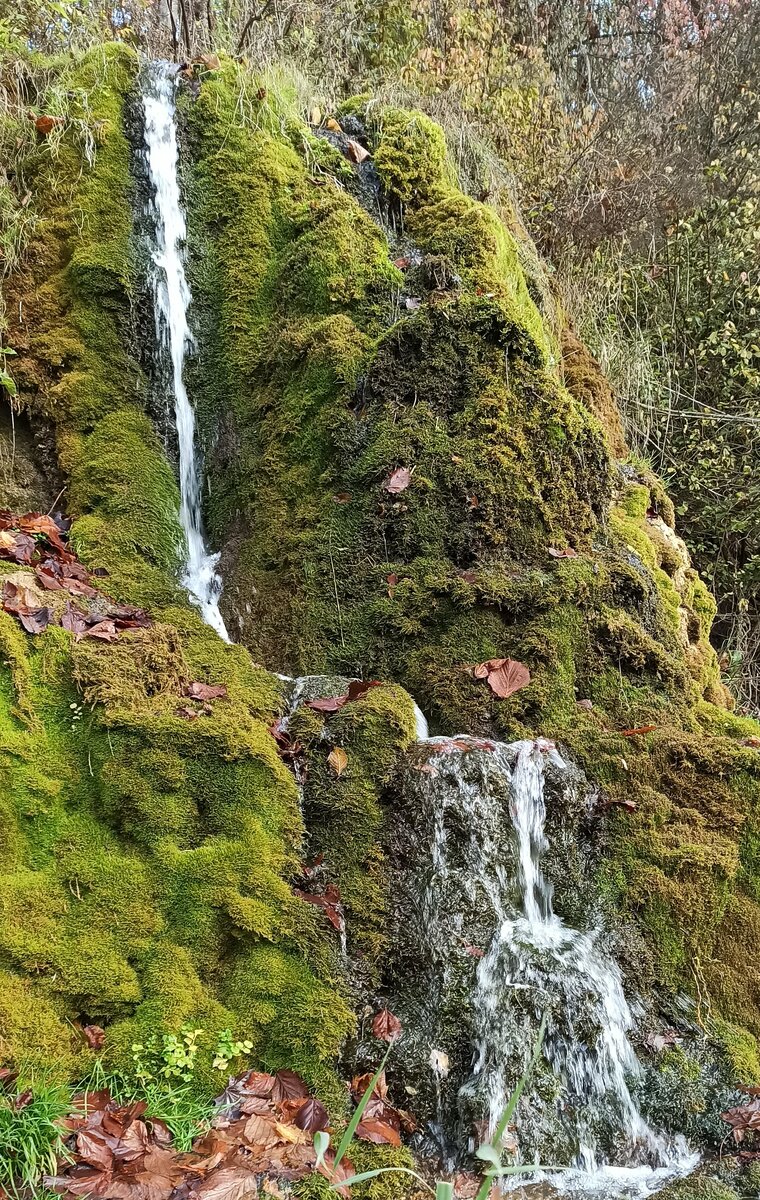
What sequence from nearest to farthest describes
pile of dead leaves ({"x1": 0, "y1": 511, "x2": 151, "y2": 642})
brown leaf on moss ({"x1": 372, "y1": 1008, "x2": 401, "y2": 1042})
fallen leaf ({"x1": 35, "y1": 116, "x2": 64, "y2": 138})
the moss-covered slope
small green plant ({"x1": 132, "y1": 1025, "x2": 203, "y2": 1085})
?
1. small green plant ({"x1": 132, "y1": 1025, "x2": 203, "y2": 1085})
2. brown leaf on moss ({"x1": 372, "y1": 1008, "x2": 401, "y2": 1042})
3. pile of dead leaves ({"x1": 0, "y1": 511, "x2": 151, "y2": 642})
4. the moss-covered slope
5. fallen leaf ({"x1": 35, "y1": 116, "x2": 64, "y2": 138})

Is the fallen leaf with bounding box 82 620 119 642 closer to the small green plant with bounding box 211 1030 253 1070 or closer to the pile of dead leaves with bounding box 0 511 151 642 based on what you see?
the pile of dead leaves with bounding box 0 511 151 642

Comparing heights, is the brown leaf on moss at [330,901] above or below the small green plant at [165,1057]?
above

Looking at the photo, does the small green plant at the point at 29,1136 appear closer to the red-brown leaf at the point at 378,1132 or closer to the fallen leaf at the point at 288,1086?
the fallen leaf at the point at 288,1086

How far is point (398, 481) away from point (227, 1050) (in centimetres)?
304

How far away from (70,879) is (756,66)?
9.46 meters

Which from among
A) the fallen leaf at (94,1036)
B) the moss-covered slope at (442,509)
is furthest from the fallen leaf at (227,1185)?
the moss-covered slope at (442,509)

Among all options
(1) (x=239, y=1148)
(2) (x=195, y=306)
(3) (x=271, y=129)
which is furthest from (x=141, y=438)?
(1) (x=239, y=1148)

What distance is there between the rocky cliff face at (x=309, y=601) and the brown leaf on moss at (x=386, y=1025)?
11cm

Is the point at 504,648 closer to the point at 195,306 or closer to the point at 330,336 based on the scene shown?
the point at 330,336

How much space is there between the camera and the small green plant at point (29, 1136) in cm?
221

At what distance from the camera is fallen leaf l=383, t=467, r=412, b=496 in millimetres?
4555

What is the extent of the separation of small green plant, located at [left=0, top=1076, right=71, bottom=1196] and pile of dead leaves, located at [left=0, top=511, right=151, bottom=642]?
169 centimetres

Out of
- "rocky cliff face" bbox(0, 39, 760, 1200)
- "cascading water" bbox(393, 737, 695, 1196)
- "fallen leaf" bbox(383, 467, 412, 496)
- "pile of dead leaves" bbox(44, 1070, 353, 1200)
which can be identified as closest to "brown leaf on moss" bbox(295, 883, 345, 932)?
"rocky cliff face" bbox(0, 39, 760, 1200)

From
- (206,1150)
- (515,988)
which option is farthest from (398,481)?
(206,1150)
